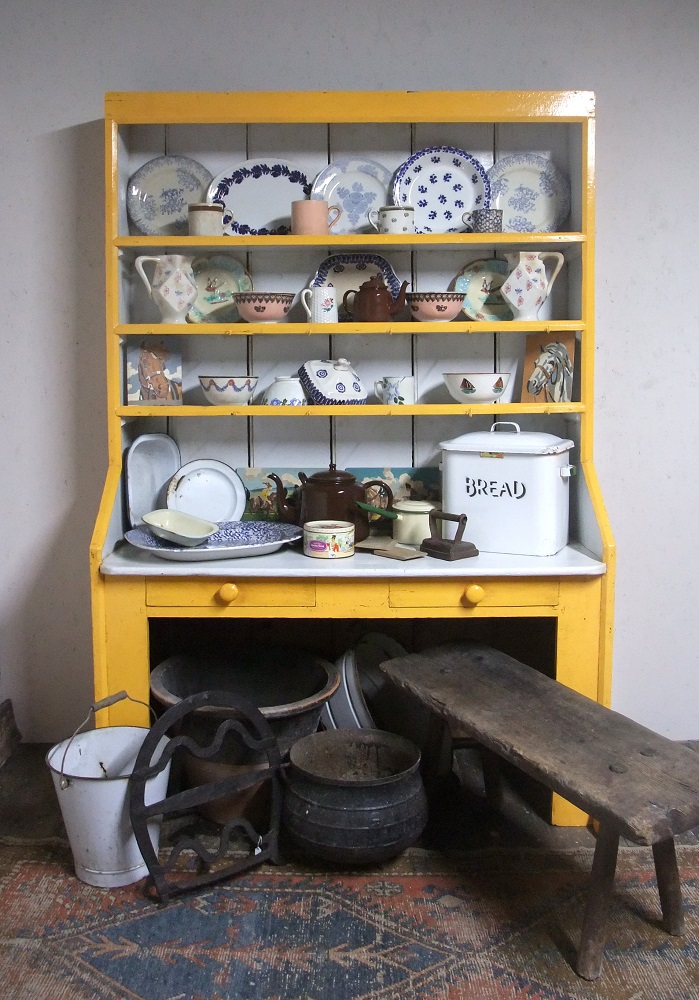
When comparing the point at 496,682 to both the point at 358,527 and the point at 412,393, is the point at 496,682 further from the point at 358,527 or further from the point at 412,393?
the point at 412,393

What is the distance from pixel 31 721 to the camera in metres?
3.00

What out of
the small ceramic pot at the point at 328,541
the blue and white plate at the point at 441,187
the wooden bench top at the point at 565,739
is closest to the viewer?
the wooden bench top at the point at 565,739

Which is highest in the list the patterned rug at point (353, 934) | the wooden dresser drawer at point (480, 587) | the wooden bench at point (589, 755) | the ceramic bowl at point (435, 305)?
the ceramic bowl at point (435, 305)

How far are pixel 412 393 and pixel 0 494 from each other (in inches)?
49.7

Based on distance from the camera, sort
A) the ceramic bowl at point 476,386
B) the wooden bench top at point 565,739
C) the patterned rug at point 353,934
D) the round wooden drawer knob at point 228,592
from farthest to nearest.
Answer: the ceramic bowl at point 476,386 < the round wooden drawer knob at point 228,592 < the patterned rug at point 353,934 < the wooden bench top at point 565,739

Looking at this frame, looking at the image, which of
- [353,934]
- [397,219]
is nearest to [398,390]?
[397,219]

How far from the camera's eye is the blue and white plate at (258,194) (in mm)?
2746

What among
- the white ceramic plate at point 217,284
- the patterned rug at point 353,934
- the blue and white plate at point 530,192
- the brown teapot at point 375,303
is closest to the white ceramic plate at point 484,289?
the blue and white plate at point 530,192

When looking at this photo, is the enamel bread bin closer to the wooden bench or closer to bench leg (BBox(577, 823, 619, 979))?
the wooden bench

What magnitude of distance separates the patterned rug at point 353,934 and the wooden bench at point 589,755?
0.37 feet

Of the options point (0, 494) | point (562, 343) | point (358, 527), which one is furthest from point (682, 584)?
point (0, 494)

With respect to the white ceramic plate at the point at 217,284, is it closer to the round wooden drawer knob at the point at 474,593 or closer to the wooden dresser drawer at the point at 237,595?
the wooden dresser drawer at the point at 237,595

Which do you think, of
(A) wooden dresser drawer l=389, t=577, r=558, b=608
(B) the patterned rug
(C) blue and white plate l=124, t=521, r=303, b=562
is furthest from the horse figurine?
(B) the patterned rug

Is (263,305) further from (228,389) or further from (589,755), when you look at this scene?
(589,755)
